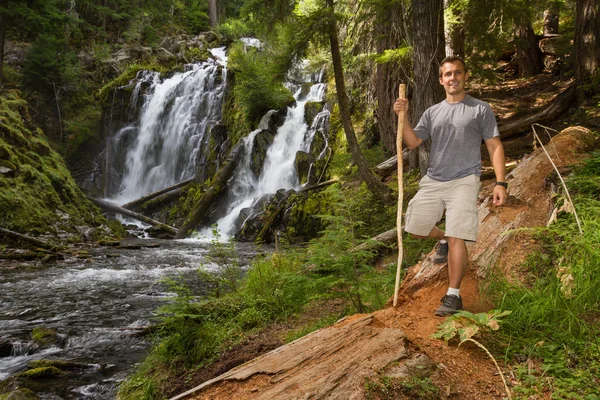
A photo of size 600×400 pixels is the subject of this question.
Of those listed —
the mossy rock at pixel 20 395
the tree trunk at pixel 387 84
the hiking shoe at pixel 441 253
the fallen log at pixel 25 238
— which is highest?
the tree trunk at pixel 387 84

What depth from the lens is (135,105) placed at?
25.0 meters

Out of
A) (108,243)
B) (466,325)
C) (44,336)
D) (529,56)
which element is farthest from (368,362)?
(529,56)

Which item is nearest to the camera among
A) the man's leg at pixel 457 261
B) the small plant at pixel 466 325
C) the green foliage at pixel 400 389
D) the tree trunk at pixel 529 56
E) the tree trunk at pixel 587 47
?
the green foliage at pixel 400 389

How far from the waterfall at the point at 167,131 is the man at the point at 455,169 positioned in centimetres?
1987

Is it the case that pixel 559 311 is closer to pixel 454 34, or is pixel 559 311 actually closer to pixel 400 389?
pixel 400 389

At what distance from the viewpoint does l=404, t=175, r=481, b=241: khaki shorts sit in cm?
333

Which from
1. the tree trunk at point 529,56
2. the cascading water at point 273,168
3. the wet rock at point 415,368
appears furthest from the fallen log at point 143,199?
the wet rock at point 415,368

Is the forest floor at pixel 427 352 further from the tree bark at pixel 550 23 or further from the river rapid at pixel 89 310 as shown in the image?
the tree bark at pixel 550 23

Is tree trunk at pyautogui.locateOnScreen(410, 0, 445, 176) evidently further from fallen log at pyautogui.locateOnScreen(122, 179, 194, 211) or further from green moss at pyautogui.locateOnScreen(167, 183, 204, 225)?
fallen log at pyautogui.locateOnScreen(122, 179, 194, 211)

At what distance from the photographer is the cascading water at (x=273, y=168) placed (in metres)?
17.7

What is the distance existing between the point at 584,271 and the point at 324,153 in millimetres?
13715

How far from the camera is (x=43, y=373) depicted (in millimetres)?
5199

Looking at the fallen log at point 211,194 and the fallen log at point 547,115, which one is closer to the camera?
the fallen log at point 547,115

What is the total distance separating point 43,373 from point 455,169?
5.40 metres
